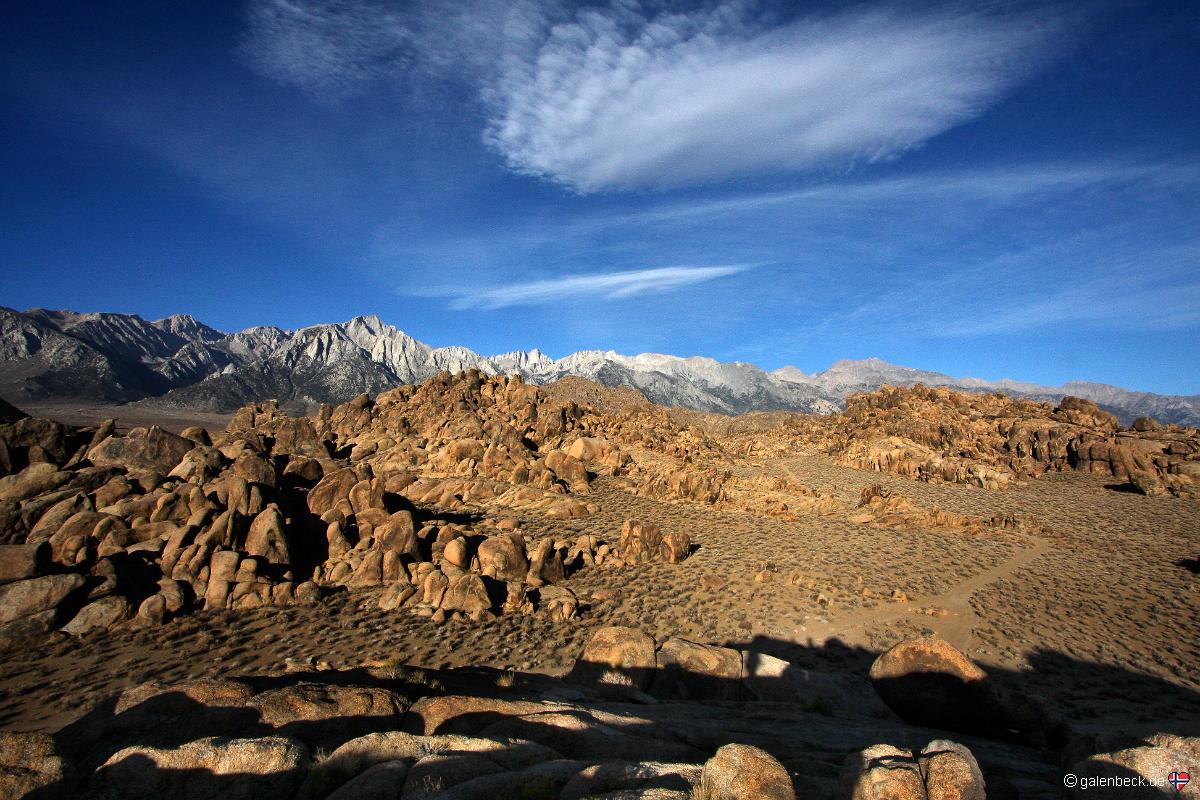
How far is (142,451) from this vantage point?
28703 mm

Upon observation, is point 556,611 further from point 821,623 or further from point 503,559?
point 821,623

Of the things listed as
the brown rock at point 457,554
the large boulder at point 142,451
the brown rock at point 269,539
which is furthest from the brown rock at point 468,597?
the large boulder at point 142,451

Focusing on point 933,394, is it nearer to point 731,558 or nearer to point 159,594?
point 731,558

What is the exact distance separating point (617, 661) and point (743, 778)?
8.46 meters

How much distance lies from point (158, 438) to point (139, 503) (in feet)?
30.0

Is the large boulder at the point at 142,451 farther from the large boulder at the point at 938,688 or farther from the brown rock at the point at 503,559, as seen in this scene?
the large boulder at the point at 938,688

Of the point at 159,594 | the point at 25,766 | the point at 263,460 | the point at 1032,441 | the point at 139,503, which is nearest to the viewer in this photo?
the point at 25,766

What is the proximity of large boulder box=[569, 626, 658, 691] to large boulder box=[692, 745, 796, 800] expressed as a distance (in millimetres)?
7271

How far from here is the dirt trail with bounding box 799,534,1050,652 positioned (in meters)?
19.9

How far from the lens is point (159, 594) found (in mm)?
18797

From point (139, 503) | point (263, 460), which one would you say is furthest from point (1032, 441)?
point (139, 503)

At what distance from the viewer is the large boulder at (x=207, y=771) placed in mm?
5809

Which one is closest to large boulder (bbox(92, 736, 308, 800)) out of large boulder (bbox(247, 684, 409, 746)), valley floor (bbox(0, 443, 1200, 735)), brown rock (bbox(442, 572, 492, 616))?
large boulder (bbox(247, 684, 409, 746))

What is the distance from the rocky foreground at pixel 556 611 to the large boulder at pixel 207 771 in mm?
29
